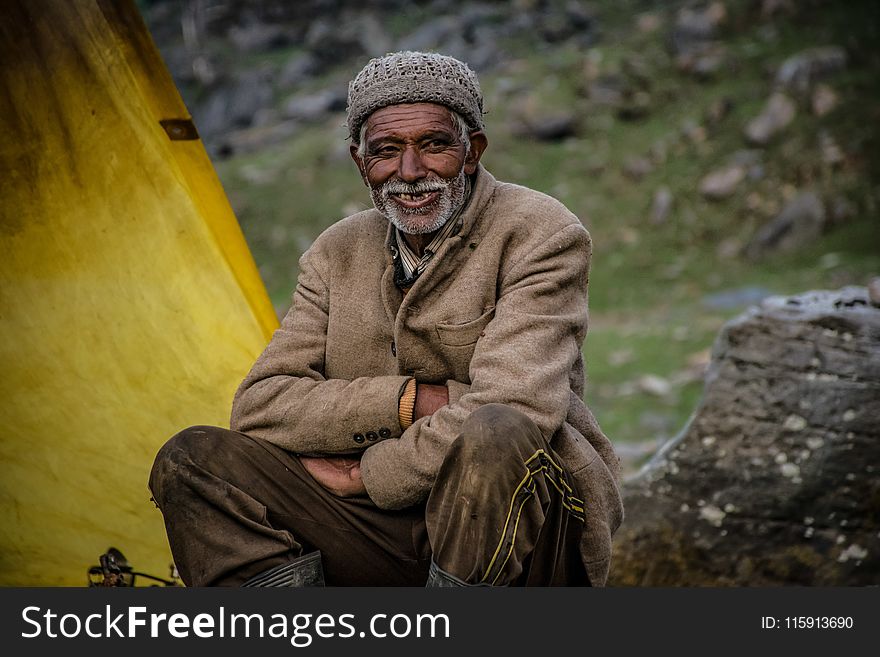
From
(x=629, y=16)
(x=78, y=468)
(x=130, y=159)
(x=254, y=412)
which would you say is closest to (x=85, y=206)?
(x=130, y=159)

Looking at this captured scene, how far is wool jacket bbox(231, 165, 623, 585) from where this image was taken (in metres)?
2.71

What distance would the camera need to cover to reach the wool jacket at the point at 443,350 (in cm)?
271

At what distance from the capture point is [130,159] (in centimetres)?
369

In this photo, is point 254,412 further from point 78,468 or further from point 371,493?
point 78,468

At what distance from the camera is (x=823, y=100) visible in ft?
39.1

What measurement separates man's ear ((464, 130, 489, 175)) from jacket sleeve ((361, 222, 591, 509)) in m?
0.33

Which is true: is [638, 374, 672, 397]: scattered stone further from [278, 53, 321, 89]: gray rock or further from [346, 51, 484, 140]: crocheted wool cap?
[278, 53, 321, 89]: gray rock

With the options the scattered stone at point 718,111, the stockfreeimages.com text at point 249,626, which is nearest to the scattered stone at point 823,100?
the scattered stone at point 718,111

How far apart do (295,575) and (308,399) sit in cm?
46

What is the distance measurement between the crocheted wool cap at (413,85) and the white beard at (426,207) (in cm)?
20

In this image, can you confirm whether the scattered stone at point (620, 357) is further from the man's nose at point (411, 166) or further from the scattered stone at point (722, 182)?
the man's nose at point (411, 166)

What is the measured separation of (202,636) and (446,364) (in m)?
0.98

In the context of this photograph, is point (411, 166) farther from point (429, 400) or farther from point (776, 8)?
point (776, 8)

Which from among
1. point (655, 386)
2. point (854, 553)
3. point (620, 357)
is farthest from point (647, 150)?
point (854, 553)
